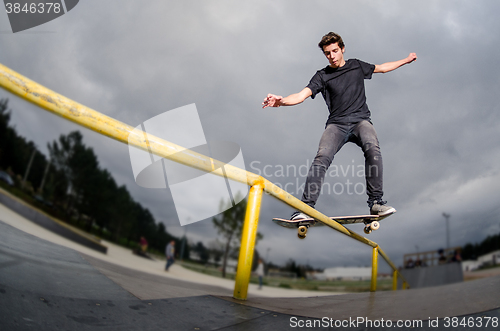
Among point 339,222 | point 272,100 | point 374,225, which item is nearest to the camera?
point 272,100

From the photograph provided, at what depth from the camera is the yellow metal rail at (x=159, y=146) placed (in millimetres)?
951

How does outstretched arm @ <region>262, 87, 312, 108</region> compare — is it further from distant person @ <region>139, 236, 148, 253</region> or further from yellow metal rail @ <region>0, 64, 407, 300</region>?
distant person @ <region>139, 236, 148, 253</region>

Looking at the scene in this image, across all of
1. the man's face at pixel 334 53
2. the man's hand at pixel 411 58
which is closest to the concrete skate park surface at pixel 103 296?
the man's face at pixel 334 53

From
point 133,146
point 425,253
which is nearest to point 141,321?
point 133,146

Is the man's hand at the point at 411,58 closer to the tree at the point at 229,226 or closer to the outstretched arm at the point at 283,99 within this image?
the outstretched arm at the point at 283,99

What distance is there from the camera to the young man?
2.55m

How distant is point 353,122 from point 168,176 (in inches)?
83.7

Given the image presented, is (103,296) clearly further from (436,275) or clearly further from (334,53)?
(436,275)

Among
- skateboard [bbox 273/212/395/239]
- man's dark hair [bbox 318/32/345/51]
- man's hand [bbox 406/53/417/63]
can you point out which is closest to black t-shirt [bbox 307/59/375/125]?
man's dark hair [bbox 318/32/345/51]

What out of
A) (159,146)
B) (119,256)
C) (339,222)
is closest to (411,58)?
(339,222)

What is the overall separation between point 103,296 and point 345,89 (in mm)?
2904

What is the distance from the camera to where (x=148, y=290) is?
3.91 feet

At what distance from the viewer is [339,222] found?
9.05ft

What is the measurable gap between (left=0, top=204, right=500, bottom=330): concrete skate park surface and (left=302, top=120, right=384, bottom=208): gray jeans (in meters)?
1.25
